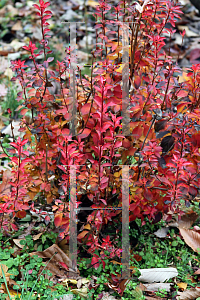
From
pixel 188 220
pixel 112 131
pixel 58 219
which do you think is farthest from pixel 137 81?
pixel 188 220

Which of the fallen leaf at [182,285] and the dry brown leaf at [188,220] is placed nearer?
the fallen leaf at [182,285]

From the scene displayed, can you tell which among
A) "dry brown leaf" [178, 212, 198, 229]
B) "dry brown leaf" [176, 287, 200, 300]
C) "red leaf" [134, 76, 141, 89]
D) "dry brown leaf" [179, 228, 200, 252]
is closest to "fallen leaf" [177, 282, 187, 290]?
"dry brown leaf" [176, 287, 200, 300]

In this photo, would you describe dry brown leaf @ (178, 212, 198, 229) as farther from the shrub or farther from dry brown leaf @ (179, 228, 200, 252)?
the shrub

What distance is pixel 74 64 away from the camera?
5.06 feet

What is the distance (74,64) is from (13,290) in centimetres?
120

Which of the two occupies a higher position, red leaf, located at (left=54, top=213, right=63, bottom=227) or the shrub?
the shrub

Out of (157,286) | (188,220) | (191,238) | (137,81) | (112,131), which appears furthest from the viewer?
(188,220)

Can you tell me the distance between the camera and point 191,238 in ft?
6.49

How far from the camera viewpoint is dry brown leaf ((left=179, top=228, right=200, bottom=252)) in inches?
77.0

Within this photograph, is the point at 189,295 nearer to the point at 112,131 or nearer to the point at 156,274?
the point at 156,274

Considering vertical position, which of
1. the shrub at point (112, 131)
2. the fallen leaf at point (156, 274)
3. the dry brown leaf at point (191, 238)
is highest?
the shrub at point (112, 131)

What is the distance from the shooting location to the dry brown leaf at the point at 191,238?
196 cm

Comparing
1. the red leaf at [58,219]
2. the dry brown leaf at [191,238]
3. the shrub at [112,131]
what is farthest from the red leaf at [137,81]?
the dry brown leaf at [191,238]

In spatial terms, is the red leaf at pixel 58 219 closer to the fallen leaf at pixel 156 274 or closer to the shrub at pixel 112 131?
the shrub at pixel 112 131
